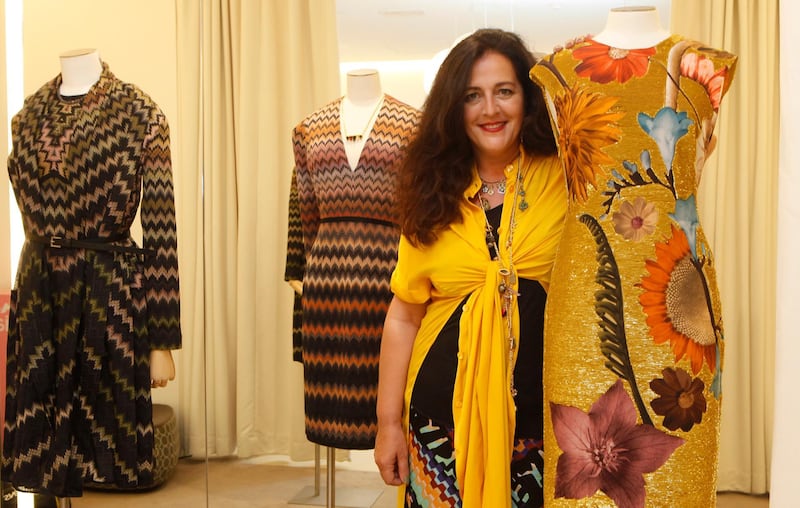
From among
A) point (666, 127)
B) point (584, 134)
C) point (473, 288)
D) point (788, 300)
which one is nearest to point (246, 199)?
point (473, 288)

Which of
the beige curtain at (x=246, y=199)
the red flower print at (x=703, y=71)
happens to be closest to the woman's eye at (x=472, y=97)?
the red flower print at (x=703, y=71)

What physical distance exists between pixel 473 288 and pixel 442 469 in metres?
0.36

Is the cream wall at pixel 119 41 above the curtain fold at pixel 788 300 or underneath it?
above

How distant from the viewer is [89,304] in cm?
241

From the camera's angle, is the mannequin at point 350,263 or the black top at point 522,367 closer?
the black top at point 522,367

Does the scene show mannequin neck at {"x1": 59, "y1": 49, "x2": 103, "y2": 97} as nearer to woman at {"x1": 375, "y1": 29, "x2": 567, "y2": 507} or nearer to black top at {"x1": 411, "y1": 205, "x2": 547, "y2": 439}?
woman at {"x1": 375, "y1": 29, "x2": 567, "y2": 507}

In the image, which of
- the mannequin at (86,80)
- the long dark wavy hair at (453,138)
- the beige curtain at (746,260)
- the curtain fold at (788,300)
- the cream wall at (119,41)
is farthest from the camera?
the beige curtain at (746,260)

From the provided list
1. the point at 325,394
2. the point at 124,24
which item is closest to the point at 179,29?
the point at 124,24

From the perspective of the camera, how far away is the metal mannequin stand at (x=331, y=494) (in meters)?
2.69

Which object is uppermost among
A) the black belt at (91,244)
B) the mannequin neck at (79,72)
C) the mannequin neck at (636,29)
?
the mannequin neck at (79,72)

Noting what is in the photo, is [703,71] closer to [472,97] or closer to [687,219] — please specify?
[687,219]

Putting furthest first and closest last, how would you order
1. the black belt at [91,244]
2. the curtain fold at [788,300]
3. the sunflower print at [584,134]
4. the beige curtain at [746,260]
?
the beige curtain at [746,260]
the black belt at [91,244]
the sunflower print at [584,134]
the curtain fold at [788,300]

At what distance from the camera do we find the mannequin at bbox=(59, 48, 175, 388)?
2508mm

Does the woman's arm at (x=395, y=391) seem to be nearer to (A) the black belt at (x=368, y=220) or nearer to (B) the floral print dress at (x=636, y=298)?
(B) the floral print dress at (x=636, y=298)
